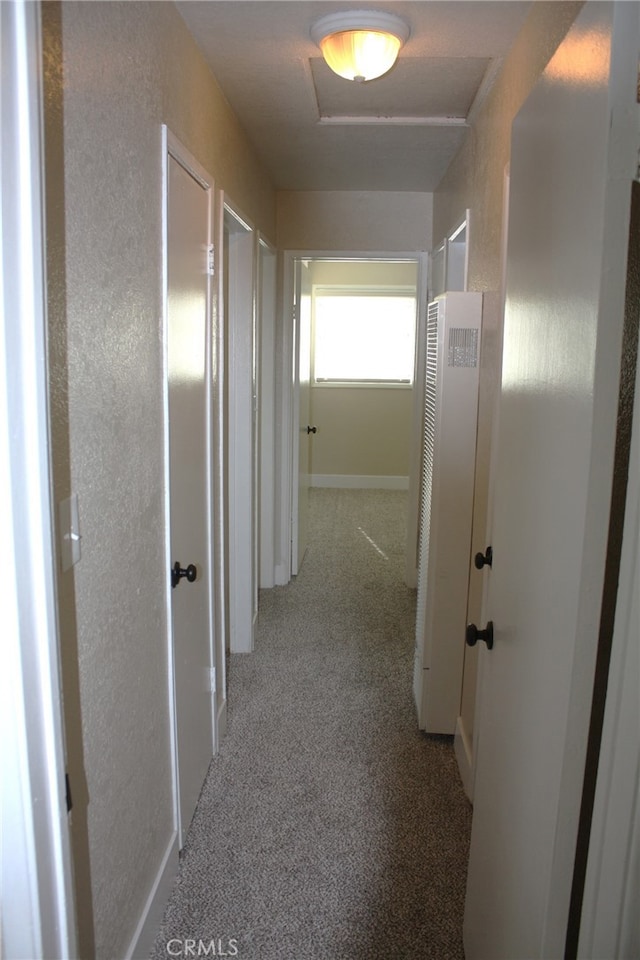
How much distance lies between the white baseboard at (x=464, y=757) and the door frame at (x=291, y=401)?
1.95 metres

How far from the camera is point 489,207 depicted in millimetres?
2488

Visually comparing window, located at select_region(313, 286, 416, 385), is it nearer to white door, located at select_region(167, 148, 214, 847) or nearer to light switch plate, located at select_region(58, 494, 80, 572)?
white door, located at select_region(167, 148, 214, 847)

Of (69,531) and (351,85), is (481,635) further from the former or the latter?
(351,85)

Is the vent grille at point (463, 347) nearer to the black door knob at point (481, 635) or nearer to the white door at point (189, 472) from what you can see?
the white door at point (189, 472)

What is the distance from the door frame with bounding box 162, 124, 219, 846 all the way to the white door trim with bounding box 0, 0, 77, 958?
1.04m

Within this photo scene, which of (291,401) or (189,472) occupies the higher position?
(291,401)

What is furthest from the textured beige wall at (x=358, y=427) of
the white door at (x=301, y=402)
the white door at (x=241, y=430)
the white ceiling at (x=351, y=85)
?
the white door at (x=241, y=430)

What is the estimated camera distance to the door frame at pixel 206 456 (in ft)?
6.24

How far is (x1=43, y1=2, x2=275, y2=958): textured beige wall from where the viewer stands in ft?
4.20

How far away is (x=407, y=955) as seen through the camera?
71.6 inches

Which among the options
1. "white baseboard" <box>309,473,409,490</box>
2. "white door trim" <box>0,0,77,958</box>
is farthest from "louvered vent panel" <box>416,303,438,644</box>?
"white baseboard" <box>309,473,409,490</box>

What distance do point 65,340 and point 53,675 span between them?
24.2 inches

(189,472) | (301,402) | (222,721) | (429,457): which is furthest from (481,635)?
(301,402)

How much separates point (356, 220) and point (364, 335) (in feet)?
10.6
